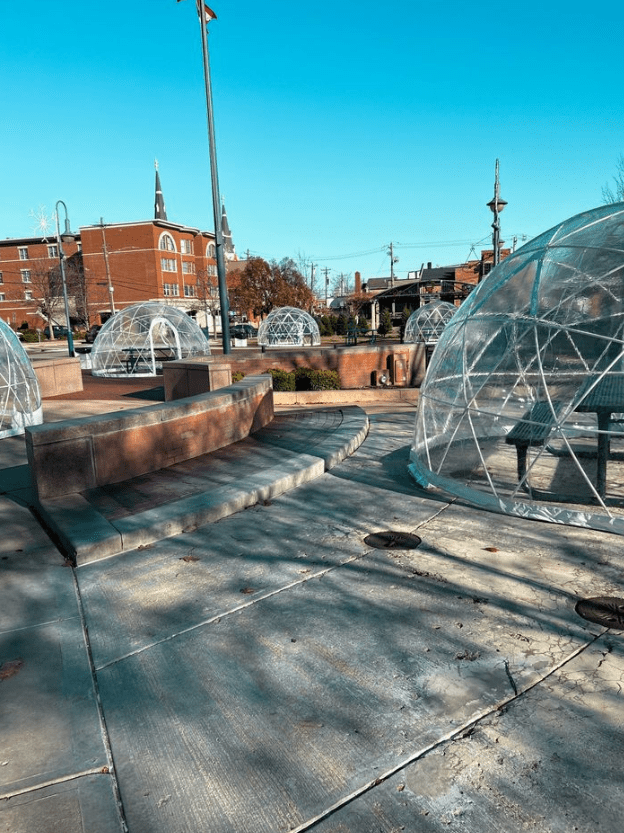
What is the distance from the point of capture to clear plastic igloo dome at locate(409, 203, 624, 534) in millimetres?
6570

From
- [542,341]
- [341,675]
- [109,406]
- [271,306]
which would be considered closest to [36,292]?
[271,306]

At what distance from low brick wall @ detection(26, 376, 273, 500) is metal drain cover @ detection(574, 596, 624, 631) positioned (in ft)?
18.8

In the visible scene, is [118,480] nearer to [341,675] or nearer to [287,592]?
[287,592]

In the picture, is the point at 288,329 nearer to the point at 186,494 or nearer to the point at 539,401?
the point at 539,401

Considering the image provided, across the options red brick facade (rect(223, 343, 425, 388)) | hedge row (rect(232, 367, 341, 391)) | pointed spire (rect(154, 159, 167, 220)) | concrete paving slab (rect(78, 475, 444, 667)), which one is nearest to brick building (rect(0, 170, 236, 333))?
pointed spire (rect(154, 159, 167, 220))

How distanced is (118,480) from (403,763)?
5808 millimetres

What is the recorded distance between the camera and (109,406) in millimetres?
15562

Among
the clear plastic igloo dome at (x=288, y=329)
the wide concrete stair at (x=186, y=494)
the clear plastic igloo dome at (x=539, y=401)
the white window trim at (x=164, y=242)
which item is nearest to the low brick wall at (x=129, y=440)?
the wide concrete stair at (x=186, y=494)

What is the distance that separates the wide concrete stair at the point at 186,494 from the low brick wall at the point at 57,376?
34.1ft

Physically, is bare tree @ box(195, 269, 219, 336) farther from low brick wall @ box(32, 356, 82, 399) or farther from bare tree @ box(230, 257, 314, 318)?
low brick wall @ box(32, 356, 82, 399)

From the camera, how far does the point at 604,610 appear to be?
4.41 m

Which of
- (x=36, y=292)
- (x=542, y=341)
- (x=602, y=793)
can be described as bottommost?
(x=602, y=793)

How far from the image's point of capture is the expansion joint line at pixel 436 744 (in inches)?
104

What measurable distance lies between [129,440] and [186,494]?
4.15 feet
